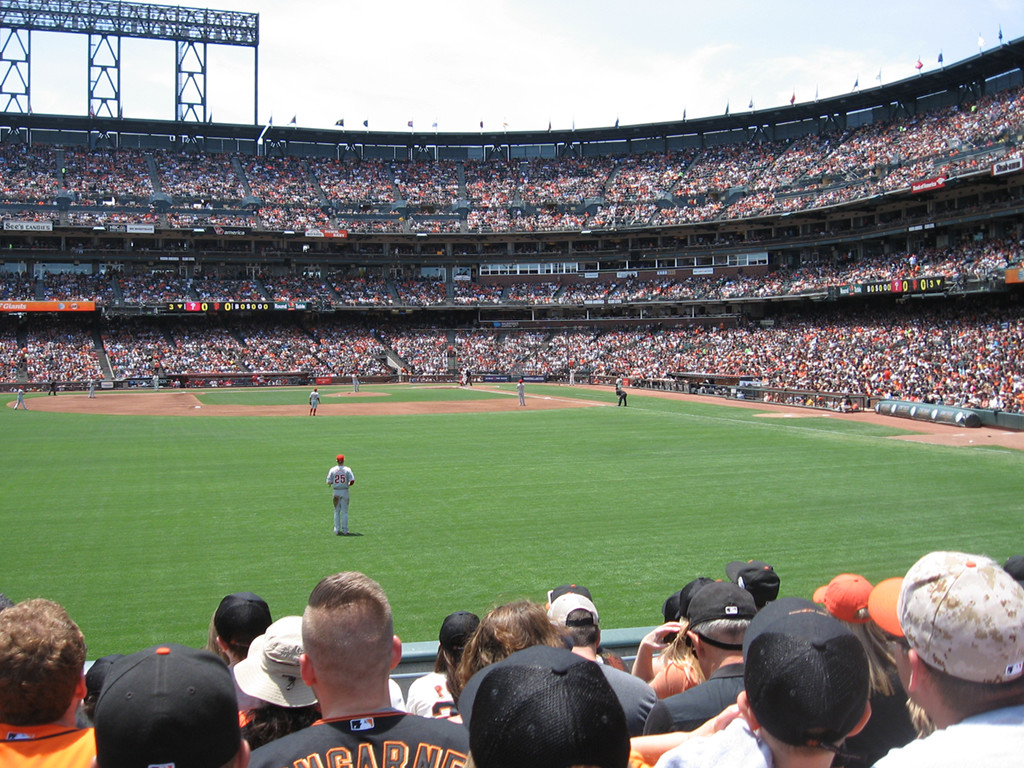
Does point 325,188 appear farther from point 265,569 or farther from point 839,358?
point 265,569

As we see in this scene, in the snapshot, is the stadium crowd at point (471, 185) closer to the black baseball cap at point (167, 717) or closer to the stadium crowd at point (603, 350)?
the stadium crowd at point (603, 350)

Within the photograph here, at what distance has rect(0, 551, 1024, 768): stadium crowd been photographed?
2.39 metres

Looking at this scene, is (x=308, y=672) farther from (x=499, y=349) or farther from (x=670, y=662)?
(x=499, y=349)

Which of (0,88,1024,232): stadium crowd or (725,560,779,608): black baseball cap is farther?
(0,88,1024,232): stadium crowd

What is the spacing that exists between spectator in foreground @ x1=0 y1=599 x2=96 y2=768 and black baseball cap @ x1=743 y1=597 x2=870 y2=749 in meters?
2.55

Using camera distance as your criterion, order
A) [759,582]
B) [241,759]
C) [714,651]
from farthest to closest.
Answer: [759,582] < [714,651] < [241,759]

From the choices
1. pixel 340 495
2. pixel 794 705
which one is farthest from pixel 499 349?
pixel 794 705

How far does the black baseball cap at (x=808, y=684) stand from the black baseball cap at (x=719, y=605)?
1537mm

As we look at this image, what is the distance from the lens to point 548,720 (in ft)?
7.68

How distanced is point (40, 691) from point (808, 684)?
2996 millimetres

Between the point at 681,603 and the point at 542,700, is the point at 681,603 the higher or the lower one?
the lower one

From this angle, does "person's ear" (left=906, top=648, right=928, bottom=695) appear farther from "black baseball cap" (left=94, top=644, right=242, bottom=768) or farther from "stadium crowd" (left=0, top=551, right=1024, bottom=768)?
"black baseball cap" (left=94, top=644, right=242, bottom=768)

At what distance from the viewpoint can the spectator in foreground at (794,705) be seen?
2857mm

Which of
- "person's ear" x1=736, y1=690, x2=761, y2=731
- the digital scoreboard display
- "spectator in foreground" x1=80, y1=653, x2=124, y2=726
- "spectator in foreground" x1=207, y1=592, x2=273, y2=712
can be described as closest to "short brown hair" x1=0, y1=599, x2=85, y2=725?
"spectator in foreground" x1=80, y1=653, x2=124, y2=726
